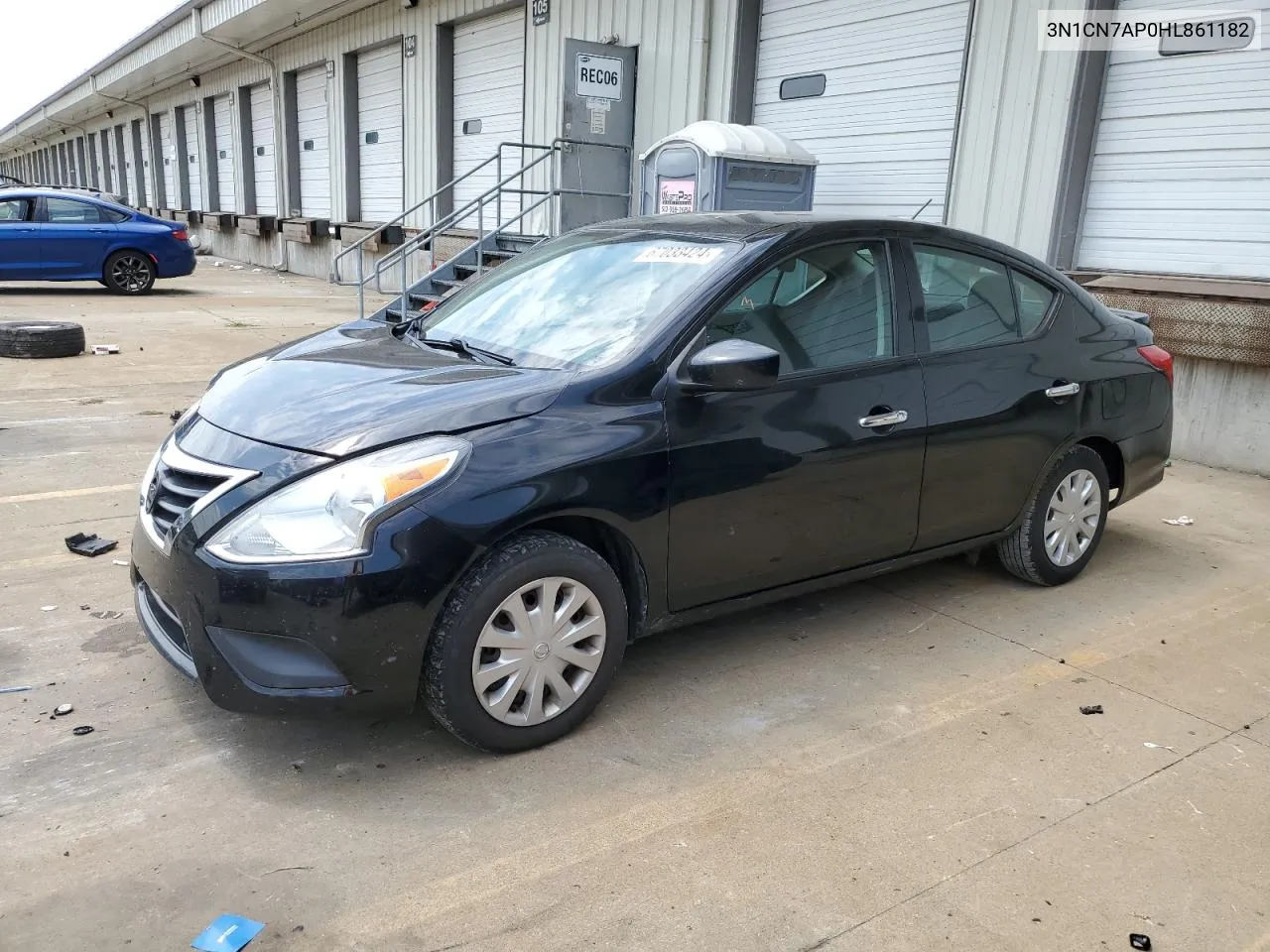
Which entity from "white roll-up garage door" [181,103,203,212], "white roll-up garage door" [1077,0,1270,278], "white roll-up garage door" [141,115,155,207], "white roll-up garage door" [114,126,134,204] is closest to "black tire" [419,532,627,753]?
"white roll-up garage door" [1077,0,1270,278]

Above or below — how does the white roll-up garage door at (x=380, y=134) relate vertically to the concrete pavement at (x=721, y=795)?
above

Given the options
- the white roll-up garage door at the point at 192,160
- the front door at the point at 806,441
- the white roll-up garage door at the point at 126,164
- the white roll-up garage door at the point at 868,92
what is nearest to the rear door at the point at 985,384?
the front door at the point at 806,441

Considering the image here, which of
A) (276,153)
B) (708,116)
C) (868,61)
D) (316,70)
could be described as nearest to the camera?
(868,61)

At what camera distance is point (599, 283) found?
3713 mm

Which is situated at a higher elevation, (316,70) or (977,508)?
(316,70)

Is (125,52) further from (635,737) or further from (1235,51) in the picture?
(635,737)

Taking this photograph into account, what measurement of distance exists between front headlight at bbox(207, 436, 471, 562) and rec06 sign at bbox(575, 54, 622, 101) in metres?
10.2

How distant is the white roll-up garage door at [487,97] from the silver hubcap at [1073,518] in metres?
11.4

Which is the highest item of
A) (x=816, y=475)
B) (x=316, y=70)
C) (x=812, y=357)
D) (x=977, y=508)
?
(x=316, y=70)

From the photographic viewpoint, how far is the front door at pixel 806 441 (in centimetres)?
329

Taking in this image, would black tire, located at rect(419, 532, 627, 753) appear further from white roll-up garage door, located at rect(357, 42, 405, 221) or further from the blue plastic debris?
white roll-up garage door, located at rect(357, 42, 405, 221)

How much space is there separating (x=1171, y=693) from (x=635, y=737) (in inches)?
77.9

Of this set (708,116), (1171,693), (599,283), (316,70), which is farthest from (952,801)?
(316,70)

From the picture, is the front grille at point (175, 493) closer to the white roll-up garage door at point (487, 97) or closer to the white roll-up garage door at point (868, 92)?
the white roll-up garage door at point (868, 92)
